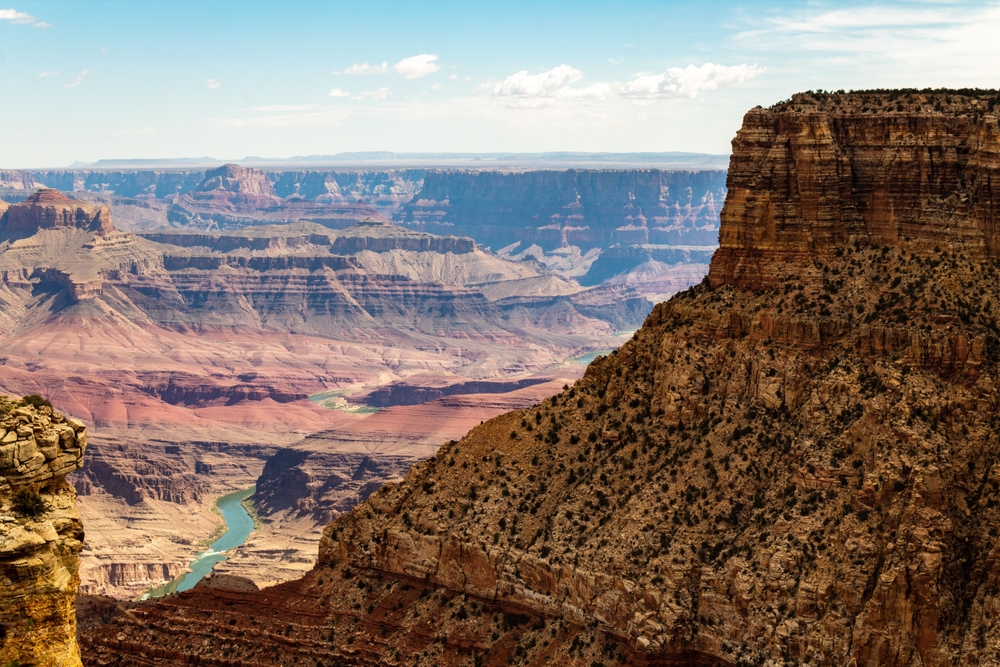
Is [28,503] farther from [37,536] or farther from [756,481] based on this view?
[756,481]

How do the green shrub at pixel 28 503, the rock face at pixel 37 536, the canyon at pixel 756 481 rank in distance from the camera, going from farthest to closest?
the canyon at pixel 756 481, the green shrub at pixel 28 503, the rock face at pixel 37 536

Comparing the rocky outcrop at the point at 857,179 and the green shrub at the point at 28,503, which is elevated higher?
the rocky outcrop at the point at 857,179

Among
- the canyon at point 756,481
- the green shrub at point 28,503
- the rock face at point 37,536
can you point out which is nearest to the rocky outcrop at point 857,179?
the canyon at point 756,481

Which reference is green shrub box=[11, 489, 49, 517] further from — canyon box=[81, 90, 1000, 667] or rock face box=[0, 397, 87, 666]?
canyon box=[81, 90, 1000, 667]

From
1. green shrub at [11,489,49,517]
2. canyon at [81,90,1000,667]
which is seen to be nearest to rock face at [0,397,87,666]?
green shrub at [11,489,49,517]

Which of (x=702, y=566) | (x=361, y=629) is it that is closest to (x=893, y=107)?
(x=702, y=566)

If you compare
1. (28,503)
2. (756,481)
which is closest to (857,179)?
(756,481)

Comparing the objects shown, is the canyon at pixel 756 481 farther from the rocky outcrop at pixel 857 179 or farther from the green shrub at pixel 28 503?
the green shrub at pixel 28 503

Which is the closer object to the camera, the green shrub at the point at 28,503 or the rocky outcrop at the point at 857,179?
the green shrub at the point at 28,503

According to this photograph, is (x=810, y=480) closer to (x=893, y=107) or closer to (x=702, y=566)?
(x=702, y=566)

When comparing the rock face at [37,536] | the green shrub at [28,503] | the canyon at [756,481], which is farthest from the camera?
the canyon at [756,481]
